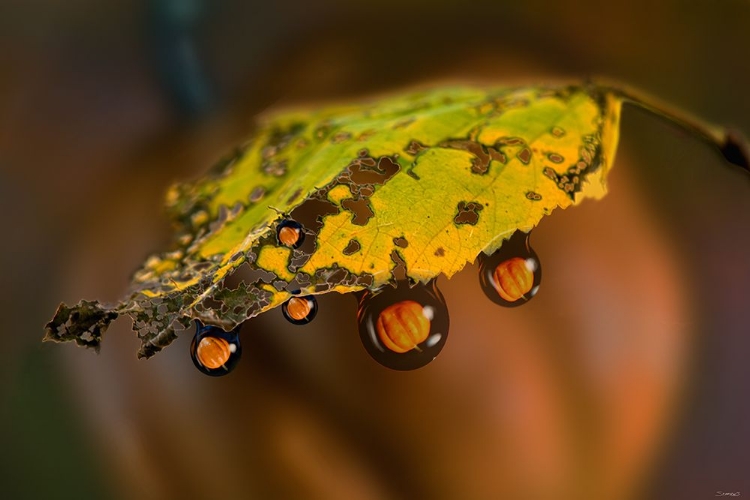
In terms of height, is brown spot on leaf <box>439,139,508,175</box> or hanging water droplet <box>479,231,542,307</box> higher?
brown spot on leaf <box>439,139,508,175</box>

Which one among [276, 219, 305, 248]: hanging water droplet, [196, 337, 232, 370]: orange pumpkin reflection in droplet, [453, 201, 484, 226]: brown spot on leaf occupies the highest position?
[453, 201, 484, 226]: brown spot on leaf

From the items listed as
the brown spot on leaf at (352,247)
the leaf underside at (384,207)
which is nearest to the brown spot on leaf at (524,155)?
the leaf underside at (384,207)

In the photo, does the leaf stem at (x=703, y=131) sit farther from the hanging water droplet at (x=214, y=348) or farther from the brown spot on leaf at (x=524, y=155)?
the hanging water droplet at (x=214, y=348)

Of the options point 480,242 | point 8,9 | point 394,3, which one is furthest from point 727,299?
point 8,9

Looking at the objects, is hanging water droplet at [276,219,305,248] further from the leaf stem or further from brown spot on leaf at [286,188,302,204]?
the leaf stem

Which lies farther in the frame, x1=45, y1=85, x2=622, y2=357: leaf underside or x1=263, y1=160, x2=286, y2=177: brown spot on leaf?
x1=263, y1=160, x2=286, y2=177: brown spot on leaf

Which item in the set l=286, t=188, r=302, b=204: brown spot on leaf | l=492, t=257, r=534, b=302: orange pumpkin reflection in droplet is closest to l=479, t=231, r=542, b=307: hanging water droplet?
l=492, t=257, r=534, b=302: orange pumpkin reflection in droplet

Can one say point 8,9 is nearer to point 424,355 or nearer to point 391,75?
point 391,75
